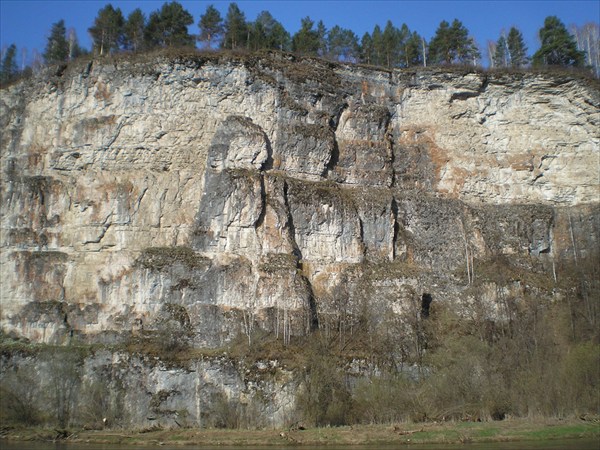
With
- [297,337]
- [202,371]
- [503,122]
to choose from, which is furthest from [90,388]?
[503,122]

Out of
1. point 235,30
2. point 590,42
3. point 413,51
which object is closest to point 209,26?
point 235,30

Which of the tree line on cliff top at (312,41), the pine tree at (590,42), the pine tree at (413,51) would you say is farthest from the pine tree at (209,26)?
the pine tree at (590,42)

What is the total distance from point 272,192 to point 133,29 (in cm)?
1895

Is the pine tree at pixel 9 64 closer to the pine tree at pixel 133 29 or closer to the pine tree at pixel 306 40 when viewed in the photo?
the pine tree at pixel 133 29

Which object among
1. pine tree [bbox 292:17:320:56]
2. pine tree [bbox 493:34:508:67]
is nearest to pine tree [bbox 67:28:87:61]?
pine tree [bbox 292:17:320:56]

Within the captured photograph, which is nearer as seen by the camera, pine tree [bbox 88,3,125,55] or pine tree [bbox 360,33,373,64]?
pine tree [bbox 88,3,125,55]

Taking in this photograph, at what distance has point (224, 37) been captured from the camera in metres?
46.7

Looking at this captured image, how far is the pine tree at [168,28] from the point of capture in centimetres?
4591

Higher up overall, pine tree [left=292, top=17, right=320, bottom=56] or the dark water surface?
pine tree [left=292, top=17, right=320, bottom=56]

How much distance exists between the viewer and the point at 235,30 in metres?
46.2

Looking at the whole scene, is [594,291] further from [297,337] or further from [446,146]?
[297,337]

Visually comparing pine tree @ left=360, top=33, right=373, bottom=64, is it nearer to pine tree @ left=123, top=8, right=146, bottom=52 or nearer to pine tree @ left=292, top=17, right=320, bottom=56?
pine tree @ left=292, top=17, right=320, bottom=56

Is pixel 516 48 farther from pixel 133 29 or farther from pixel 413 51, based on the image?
pixel 133 29

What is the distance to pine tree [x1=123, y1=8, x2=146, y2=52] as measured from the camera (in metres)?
46.1
